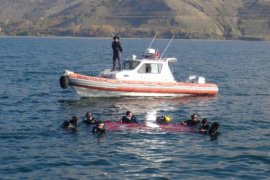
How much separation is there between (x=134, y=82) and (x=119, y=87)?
1.26 meters

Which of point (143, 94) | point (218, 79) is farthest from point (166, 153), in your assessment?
point (218, 79)

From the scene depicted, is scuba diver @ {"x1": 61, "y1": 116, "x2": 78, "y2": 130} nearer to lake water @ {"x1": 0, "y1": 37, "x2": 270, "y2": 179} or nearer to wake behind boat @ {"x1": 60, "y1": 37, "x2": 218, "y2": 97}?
lake water @ {"x1": 0, "y1": 37, "x2": 270, "y2": 179}

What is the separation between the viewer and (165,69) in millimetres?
39531

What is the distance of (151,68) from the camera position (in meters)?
39.2

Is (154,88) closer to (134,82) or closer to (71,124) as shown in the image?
(134,82)

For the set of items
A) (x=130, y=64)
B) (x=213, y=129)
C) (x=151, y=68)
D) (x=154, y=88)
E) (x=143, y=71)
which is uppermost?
(x=130, y=64)

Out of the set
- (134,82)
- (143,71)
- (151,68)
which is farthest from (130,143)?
(151,68)

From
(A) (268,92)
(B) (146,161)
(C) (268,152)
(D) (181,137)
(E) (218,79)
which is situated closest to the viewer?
(B) (146,161)

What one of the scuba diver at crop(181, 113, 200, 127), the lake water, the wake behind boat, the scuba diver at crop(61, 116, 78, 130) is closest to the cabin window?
the wake behind boat

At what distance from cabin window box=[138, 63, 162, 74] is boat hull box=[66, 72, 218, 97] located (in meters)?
0.98

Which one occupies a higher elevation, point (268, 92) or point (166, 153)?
point (268, 92)

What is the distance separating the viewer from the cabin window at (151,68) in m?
38.9

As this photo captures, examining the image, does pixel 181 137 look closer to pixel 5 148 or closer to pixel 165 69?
pixel 5 148

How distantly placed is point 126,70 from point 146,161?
56.8 ft
